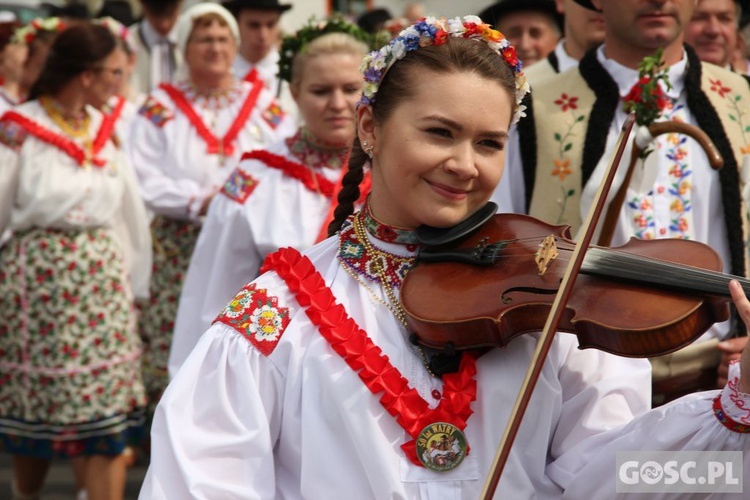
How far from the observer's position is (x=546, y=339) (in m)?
2.25

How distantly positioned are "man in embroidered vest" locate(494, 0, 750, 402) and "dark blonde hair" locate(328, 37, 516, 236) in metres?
0.98

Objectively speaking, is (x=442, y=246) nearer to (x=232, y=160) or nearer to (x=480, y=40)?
(x=480, y=40)

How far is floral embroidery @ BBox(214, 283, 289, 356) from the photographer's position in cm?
255

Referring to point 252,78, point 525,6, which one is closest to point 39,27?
point 252,78

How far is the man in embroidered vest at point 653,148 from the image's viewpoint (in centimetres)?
363

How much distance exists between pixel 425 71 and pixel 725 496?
1082 mm

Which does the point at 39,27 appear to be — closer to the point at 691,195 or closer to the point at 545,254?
the point at 691,195

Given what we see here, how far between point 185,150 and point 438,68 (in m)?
4.62

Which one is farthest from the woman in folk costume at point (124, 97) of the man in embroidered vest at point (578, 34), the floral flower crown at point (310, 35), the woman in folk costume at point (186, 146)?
the man in embroidered vest at point (578, 34)

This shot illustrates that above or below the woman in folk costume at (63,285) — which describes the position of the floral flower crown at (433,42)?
above

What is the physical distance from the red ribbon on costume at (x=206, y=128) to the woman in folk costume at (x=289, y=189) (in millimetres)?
1893

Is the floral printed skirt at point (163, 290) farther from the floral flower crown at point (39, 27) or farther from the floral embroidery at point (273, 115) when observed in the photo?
the floral flower crown at point (39, 27)

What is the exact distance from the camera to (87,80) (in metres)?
6.41

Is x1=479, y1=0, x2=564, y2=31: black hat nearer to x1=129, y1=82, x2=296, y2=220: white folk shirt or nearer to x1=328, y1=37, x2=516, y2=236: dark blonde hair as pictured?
x1=129, y1=82, x2=296, y2=220: white folk shirt
